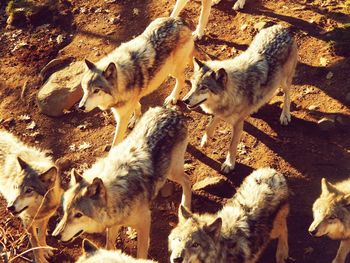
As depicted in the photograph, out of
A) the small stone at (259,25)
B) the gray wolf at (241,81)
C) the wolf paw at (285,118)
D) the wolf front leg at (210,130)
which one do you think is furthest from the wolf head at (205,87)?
the small stone at (259,25)

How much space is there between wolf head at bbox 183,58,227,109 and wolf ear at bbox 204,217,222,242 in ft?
8.20

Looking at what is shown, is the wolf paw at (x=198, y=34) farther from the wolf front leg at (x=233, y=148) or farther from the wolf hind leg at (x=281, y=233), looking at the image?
the wolf hind leg at (x=281, y=233)

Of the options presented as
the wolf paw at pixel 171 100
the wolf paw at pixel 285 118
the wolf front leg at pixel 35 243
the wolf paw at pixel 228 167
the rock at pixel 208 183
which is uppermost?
the wolf paw at pixel 285 118

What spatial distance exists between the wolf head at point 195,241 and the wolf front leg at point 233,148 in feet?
8.12

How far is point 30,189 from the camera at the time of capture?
22.9ft

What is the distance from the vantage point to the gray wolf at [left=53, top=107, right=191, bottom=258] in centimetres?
623

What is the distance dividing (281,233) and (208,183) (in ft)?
5.48

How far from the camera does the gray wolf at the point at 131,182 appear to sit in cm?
623

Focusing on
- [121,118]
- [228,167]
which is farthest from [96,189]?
[228,167]

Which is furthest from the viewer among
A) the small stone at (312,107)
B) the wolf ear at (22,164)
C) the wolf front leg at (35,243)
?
the small stone at (312,107)

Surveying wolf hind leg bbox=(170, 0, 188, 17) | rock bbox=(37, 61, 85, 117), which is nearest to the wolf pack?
rock bbox=(37, 61, 85, 117)

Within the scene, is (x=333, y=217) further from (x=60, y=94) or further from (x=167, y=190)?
(x=60, y=94)

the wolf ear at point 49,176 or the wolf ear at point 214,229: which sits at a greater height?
the wolf ear at point 214,229

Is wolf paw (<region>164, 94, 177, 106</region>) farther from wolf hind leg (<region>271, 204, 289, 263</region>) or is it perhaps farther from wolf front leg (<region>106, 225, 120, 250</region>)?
wolf hind leg (<region>271, 204, 289, 263</region>)
